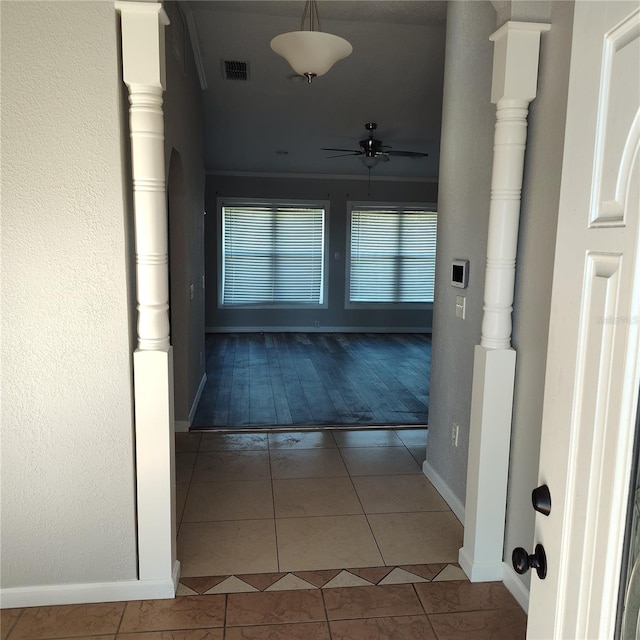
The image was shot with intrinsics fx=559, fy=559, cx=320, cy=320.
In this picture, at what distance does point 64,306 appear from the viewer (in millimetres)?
2082

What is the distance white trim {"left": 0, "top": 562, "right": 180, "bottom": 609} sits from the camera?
220 centimetres

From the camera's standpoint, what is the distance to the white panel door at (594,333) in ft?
2.67

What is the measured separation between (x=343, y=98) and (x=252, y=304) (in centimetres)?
453

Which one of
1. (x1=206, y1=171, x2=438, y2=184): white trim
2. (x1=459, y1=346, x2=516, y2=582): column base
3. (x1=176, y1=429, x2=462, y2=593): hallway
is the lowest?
A: (x1=176, y1=429, x2=462, y2=593): hallway

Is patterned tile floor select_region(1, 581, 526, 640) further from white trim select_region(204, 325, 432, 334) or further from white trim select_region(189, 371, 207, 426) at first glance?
white trim select_region(204, 325, 432, 334)

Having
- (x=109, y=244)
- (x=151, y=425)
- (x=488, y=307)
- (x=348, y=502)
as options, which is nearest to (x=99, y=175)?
(x=109, y=244)

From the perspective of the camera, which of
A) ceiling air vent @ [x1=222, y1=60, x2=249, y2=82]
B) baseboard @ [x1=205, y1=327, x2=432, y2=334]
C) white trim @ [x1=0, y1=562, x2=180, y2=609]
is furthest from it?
baseboard @ [x1=205, y1=327, x2=432, y2=334]

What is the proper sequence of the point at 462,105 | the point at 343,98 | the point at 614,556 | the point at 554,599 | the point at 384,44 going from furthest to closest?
the point at 343,98
the point at 384,44
the point at 462,105
the point at 554,599
the point at 614,556

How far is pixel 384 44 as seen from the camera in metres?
4.25

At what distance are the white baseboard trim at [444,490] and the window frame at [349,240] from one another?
5.96 m

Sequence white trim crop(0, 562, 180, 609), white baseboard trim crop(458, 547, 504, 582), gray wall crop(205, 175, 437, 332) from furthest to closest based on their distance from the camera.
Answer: gray wall crop(205, 175, 437, 332), white baseboard trim crop(458, 547, 504, 582), white trim crop(0, 562, 180, 609)

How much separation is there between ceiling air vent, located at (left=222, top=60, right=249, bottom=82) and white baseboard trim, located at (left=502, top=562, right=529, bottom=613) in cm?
414

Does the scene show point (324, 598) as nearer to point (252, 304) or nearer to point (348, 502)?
point (348, 502)

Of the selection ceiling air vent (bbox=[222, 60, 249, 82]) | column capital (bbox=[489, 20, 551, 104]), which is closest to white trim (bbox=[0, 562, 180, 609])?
column capital (bbox=[489, 20, 551, 104])
